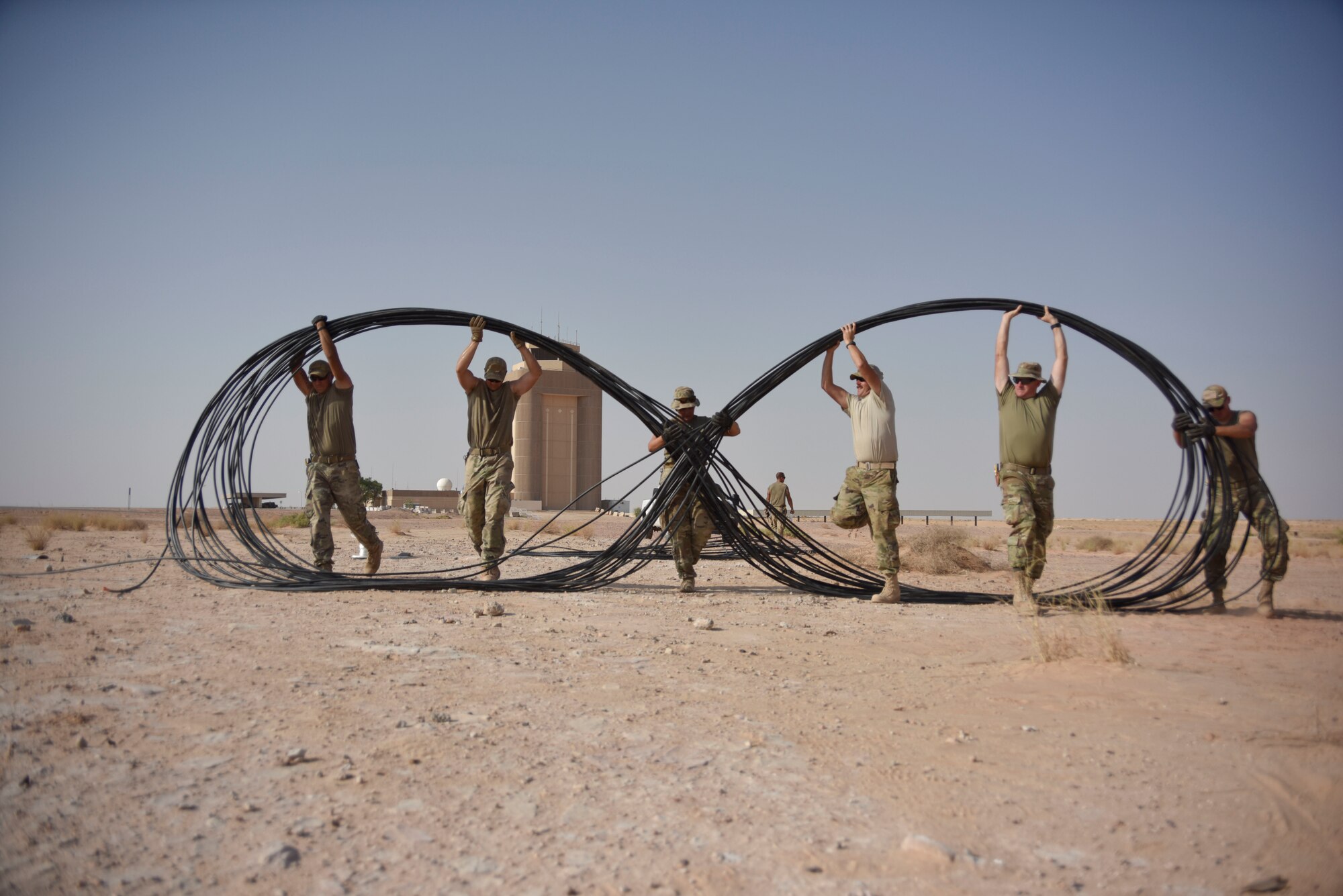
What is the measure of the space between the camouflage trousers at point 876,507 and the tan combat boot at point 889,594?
7 centimetres

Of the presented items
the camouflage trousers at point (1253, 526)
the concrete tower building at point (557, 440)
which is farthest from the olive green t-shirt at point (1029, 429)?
the concrete tower building at point (557, 440)

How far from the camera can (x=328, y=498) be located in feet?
27.8

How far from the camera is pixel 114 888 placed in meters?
2.29

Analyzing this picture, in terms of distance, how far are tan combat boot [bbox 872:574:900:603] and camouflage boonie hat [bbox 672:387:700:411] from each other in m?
2.46

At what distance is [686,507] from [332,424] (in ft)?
10.9

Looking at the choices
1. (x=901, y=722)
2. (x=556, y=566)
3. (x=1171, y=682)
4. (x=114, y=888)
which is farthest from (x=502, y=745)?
(x=556, y=566)

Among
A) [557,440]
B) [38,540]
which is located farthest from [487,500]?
[557,440]

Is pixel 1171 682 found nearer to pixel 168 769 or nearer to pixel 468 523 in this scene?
pixel 168 769

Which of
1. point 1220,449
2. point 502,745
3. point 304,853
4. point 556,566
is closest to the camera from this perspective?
point 304,853

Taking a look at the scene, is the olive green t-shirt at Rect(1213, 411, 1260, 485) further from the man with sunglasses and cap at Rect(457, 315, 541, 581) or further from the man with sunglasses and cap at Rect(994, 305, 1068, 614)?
the man with sunglasses and cap at Rect(457, 315, 541, 581)

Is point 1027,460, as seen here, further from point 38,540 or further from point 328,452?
point 38,540

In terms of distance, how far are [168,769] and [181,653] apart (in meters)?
1.96

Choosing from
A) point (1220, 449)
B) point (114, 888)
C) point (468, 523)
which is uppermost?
point (1220, 449)

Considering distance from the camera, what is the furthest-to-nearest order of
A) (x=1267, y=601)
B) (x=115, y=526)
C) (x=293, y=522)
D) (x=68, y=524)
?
(x=293, y=522) < (x=115, y=526) < (x=68, y=524) < (x=1267, y=601)
